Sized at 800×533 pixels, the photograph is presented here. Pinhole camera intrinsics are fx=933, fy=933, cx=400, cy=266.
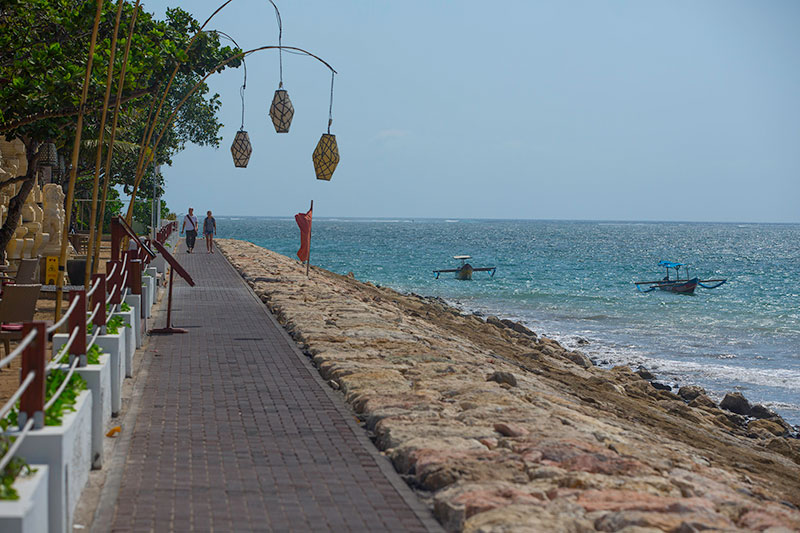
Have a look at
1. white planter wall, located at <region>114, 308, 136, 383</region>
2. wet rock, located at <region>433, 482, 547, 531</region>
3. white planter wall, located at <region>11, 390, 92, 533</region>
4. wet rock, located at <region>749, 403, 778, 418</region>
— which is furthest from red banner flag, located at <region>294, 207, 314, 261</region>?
white planter wall, located at <region>11, 390, 92, 533</region>

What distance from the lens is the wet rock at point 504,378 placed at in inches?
431

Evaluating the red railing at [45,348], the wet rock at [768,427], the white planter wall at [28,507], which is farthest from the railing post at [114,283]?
the wet rock at [768,427]

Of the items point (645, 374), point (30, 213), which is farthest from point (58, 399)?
point (30, 213)

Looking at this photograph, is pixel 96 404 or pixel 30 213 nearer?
pixel 96 404

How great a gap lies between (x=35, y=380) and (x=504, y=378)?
682 centimetres

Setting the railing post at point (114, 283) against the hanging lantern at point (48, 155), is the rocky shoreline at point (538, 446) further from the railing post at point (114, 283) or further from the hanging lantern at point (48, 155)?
the hanging lantern at point (48, 155)

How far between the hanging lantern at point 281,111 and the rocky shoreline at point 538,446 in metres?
3.16

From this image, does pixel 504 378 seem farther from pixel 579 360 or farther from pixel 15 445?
pixel 579 360

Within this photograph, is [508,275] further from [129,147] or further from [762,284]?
[129,147]

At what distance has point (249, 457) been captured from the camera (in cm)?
715

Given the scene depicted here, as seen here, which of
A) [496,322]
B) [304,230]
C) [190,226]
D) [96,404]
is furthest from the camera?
[190,226]

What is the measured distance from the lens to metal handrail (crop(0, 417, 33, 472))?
417cm

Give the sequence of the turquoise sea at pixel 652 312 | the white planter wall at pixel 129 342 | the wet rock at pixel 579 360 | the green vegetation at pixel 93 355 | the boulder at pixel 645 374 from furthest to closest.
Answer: the turquoise sea at pixel 652 312, the wet rock at pixel 579 360, the boulder at pixel 645 374, the white planter wall at pixel 129 342, the green vegetation at pixel 93 355

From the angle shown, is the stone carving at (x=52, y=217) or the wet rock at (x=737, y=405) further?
the stone carving at (x=52, y=217)
